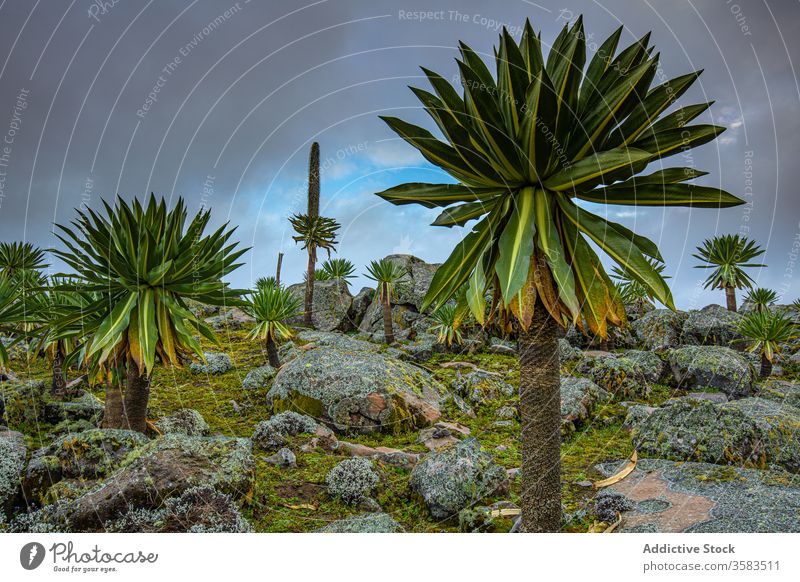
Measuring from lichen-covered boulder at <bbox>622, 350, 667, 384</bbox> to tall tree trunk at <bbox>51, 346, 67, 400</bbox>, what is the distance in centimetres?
1551

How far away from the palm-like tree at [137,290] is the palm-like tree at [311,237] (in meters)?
17.2

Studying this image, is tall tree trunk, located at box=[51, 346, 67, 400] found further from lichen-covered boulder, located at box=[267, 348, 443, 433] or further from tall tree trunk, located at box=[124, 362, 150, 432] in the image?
lichen-covered boulder, located at box=[267, 348, 443, 433]

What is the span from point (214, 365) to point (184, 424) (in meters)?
5.40

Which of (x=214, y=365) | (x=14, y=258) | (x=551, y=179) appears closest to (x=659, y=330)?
(x=551, y=179)

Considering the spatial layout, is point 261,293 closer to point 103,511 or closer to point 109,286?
point 109,286

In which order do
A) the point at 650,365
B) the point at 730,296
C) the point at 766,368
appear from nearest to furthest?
1. the point at 650,365
2. the point at 766,368
3. the point at 730,296

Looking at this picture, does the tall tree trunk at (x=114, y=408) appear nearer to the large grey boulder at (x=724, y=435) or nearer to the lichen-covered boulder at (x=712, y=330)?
the large grey boulder at (x=724, y=435)

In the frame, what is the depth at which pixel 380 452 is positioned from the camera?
779 centimetres

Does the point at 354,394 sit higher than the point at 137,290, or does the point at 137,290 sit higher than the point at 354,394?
the point at 137,290

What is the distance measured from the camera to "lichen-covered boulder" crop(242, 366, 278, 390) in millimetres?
11594

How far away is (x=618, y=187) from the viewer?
13.3ft

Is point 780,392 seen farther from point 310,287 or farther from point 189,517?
point 310,287

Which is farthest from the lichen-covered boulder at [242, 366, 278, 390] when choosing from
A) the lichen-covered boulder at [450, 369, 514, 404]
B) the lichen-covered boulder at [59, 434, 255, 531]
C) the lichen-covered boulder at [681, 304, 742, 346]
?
the lichen-covered boulder at [681, 304, 742, 346]

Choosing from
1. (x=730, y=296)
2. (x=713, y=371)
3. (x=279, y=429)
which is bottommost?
(x=713, y=371)
